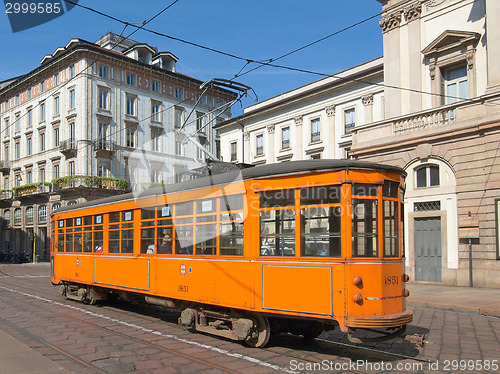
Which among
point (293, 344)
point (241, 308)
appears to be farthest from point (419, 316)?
point (241, 308)

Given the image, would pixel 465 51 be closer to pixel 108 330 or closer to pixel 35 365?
pixel 108 330

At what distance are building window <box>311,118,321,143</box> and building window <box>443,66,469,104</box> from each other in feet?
37.7

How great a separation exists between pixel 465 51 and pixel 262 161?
1747cm

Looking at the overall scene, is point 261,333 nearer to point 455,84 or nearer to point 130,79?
point 455,84

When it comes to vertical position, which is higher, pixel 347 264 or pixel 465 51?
pixel 465 51

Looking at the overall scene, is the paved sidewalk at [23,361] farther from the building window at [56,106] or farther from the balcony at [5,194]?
the balcony at [5,194]

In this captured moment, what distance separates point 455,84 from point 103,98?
93.5 ft

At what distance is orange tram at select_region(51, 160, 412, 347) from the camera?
6.57m

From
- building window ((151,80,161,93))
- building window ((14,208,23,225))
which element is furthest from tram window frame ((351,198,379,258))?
→ building window ((14,208,23,225))

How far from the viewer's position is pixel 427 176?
61.0ft

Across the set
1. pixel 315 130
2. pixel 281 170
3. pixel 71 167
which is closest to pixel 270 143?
pixel 315 130

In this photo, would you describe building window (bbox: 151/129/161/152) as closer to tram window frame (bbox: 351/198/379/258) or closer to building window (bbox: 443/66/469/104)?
building window (bbox: 443/66/469/104)

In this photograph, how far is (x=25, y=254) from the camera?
41312mm

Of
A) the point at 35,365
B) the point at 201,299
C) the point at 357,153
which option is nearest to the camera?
the point at 35,365
